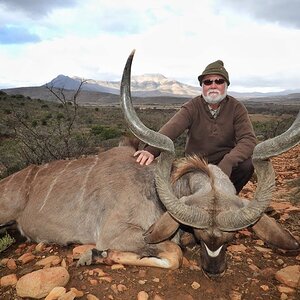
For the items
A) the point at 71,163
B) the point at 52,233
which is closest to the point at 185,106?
the point at 71,163

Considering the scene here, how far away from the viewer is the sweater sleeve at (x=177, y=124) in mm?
4957

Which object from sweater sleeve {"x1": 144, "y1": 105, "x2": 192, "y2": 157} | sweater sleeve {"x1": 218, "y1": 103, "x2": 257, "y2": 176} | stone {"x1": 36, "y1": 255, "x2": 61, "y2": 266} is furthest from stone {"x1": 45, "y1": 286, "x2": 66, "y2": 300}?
sweater sleeve {"x1": 144, "y1": 105, "x2": 192, "y2": 157}

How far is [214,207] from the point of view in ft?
10.7

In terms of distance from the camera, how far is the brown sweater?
502 centimetres

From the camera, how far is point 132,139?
16.8ft

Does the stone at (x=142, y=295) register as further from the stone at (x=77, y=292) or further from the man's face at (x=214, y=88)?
the man's face at (x=214, y=88)

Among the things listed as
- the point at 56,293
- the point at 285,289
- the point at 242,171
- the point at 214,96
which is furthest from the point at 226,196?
the point at 214,96

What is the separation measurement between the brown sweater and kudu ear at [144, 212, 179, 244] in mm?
1657

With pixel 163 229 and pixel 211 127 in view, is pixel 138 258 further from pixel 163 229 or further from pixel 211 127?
pixel 211 127

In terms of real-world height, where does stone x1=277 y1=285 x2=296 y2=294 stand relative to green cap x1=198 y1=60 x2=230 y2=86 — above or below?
below

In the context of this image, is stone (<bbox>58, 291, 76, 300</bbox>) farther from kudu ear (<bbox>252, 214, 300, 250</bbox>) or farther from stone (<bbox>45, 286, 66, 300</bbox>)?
kudu ear (<bbox>252, 214, 300, 250</bbox>)

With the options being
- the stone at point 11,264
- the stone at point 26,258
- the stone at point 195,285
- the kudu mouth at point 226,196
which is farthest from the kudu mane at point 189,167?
the stone at point 11,264

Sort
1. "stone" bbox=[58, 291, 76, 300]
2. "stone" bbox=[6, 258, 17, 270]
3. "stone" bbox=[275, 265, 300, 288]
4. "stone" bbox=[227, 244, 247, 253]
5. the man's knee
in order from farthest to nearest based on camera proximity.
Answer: the man's knee
"stone" bbox=[227, 244, 247, 253]
"stone" bbox=[6, 258, 17, 270]
"stone" bbox=[275, 265, 300, 288]
"stone" bbox=[58, 291, 76, 300]

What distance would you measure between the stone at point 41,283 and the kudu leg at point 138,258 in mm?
410
